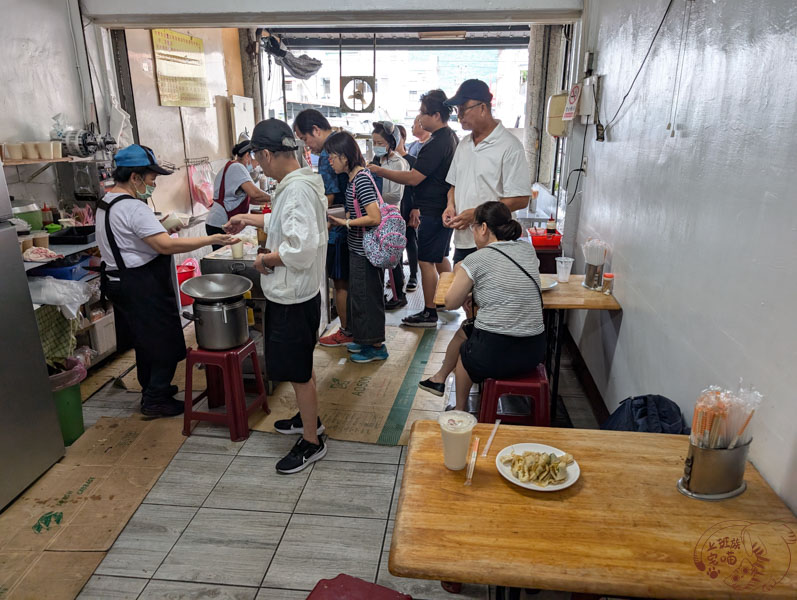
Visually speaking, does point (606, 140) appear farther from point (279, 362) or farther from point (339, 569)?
point (339, 569)

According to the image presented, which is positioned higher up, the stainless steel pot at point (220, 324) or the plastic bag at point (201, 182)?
the plastic bag at point (201, 182)

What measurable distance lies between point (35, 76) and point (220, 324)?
2540 mm

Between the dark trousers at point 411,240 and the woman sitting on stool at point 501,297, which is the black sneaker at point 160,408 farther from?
the dark trousers at point 411,240

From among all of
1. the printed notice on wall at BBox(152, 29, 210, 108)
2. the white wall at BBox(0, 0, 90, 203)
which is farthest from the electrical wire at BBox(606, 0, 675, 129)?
the printed notice on wall at BBox(152, 29, 210, 108)

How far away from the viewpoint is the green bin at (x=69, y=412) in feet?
10.4

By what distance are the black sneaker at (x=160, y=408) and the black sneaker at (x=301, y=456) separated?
960mm

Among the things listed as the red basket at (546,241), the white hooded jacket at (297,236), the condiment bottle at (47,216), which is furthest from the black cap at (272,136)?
the red basket at (546,241)

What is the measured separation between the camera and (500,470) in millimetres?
1547

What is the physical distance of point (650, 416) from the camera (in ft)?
7.00

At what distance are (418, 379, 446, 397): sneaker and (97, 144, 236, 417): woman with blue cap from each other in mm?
1621

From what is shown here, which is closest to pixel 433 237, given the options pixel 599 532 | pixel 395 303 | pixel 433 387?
pixel 395 303

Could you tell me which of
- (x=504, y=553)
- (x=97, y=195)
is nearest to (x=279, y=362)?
(x=504, y=553)

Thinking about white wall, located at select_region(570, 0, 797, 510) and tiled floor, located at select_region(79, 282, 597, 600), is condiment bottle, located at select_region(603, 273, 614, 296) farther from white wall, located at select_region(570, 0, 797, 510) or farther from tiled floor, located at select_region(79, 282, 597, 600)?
tiled floor, located at select_region(79, 282, 597, 600)

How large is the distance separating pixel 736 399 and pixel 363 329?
3102mm
